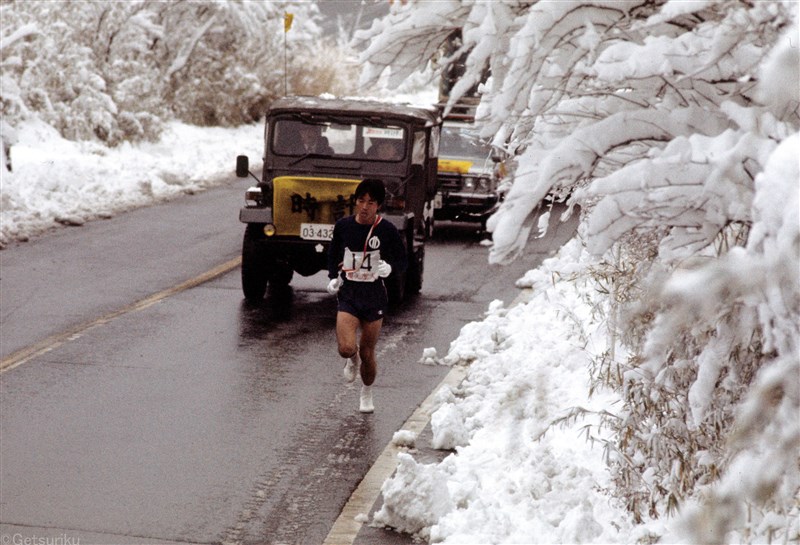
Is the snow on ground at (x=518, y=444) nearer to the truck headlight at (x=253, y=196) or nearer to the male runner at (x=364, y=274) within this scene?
the male runner at (x=364, y=274)

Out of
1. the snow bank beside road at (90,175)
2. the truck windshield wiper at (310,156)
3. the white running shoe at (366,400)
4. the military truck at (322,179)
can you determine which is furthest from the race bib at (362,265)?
the snow bank beside road at (90,175)

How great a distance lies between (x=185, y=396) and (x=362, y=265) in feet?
5.75

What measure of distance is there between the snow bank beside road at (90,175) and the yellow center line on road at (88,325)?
161 inches

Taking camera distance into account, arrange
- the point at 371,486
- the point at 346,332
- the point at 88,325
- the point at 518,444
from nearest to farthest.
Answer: the point at 518,444
the point at 371,486
the point at 346,332
the point at 88,325

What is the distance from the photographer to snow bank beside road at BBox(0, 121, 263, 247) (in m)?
21.4

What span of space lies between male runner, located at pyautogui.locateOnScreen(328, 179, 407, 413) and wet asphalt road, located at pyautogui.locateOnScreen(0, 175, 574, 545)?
482 millimetres

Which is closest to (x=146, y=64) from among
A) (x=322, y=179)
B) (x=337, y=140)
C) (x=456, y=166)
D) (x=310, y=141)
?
(x=456, y=166)

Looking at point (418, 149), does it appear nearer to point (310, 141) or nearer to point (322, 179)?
point (310, 141)

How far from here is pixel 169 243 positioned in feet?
63.2

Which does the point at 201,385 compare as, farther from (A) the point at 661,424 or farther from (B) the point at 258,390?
(A) the point at 661,424

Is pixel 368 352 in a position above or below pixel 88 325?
above

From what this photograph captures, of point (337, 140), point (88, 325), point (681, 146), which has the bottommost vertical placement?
point (88, 325)

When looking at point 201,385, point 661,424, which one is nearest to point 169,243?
point 201,385

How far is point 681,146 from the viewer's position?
12.4ft
